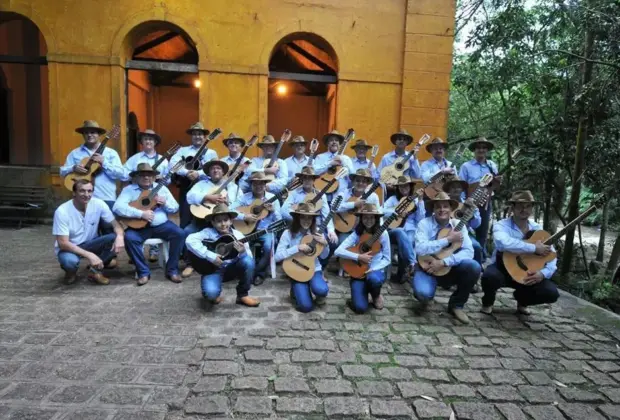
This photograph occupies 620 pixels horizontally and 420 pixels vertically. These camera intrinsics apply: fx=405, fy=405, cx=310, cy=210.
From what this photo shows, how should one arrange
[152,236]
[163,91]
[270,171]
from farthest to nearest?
[163,91], [270,171], [152,236]

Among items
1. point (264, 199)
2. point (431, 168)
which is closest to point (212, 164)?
point (264, 199)

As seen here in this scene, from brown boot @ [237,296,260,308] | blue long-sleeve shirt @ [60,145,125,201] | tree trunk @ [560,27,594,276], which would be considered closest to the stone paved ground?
brown boot @ [237,296,260,308]

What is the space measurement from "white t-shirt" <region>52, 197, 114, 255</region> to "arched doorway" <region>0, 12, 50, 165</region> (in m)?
7.93

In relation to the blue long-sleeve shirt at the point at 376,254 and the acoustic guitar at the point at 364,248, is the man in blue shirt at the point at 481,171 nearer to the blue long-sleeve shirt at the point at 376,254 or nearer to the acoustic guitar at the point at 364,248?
the acoustic guitar at the point at 364,248

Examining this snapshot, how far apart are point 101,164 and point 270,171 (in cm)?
251

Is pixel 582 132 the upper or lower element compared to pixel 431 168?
upper

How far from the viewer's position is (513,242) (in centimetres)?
460

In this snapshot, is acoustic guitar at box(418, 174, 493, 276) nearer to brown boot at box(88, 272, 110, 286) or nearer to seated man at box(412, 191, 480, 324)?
seated man at box(412, 191, 480, 324)

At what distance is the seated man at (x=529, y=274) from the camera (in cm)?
455

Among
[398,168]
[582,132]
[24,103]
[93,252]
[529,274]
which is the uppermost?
[24,103]

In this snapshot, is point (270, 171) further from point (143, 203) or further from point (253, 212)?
point (143, 203)

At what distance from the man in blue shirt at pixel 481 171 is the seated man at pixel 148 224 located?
4456mm

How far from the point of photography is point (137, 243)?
5406mm

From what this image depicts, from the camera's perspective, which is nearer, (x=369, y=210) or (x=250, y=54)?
(x=369, y=210)
